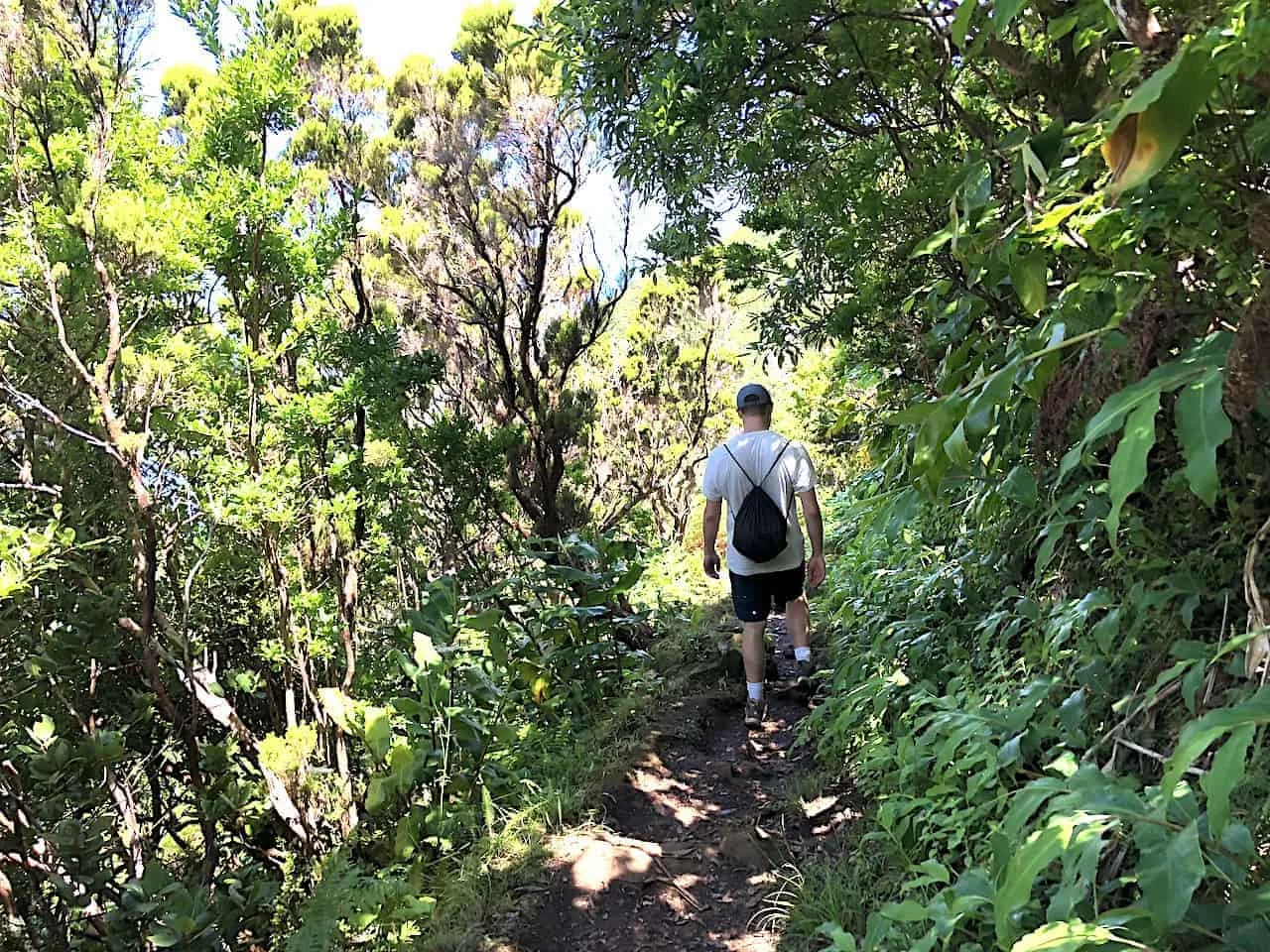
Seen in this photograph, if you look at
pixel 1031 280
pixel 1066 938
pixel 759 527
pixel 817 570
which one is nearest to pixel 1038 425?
pixel 1031 280

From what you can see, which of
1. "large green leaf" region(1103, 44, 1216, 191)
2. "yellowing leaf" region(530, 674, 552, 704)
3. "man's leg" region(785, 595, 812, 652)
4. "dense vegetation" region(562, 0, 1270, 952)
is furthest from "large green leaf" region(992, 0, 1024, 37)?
"yellowing leaf" region(530, 674, 552, 704)

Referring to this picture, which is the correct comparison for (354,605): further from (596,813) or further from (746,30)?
(746,30)

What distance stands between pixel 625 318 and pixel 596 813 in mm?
7752

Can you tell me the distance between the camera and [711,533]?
14.4 ft

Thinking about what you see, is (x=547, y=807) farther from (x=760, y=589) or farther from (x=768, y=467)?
(x=768, y=467)

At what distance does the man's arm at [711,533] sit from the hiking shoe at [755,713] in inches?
26.5

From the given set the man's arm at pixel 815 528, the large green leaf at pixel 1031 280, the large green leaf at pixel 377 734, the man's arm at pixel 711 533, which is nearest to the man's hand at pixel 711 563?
the man's arm at pixel 711 533

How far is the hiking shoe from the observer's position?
4.18 meters

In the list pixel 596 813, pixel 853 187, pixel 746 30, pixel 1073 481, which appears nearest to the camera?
pixel 1073 481

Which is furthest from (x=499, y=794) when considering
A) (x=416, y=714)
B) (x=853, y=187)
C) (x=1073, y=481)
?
(x=853, y=187)

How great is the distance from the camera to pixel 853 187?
3.79m

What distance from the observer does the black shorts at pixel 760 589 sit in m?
4.15

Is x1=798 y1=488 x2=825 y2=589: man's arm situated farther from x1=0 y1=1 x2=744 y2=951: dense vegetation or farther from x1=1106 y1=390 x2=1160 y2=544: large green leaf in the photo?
x1=1106 y1=390 x2=1160 y2=544: large green leaf

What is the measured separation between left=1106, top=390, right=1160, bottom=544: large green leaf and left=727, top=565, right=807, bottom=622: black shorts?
3312 mm
